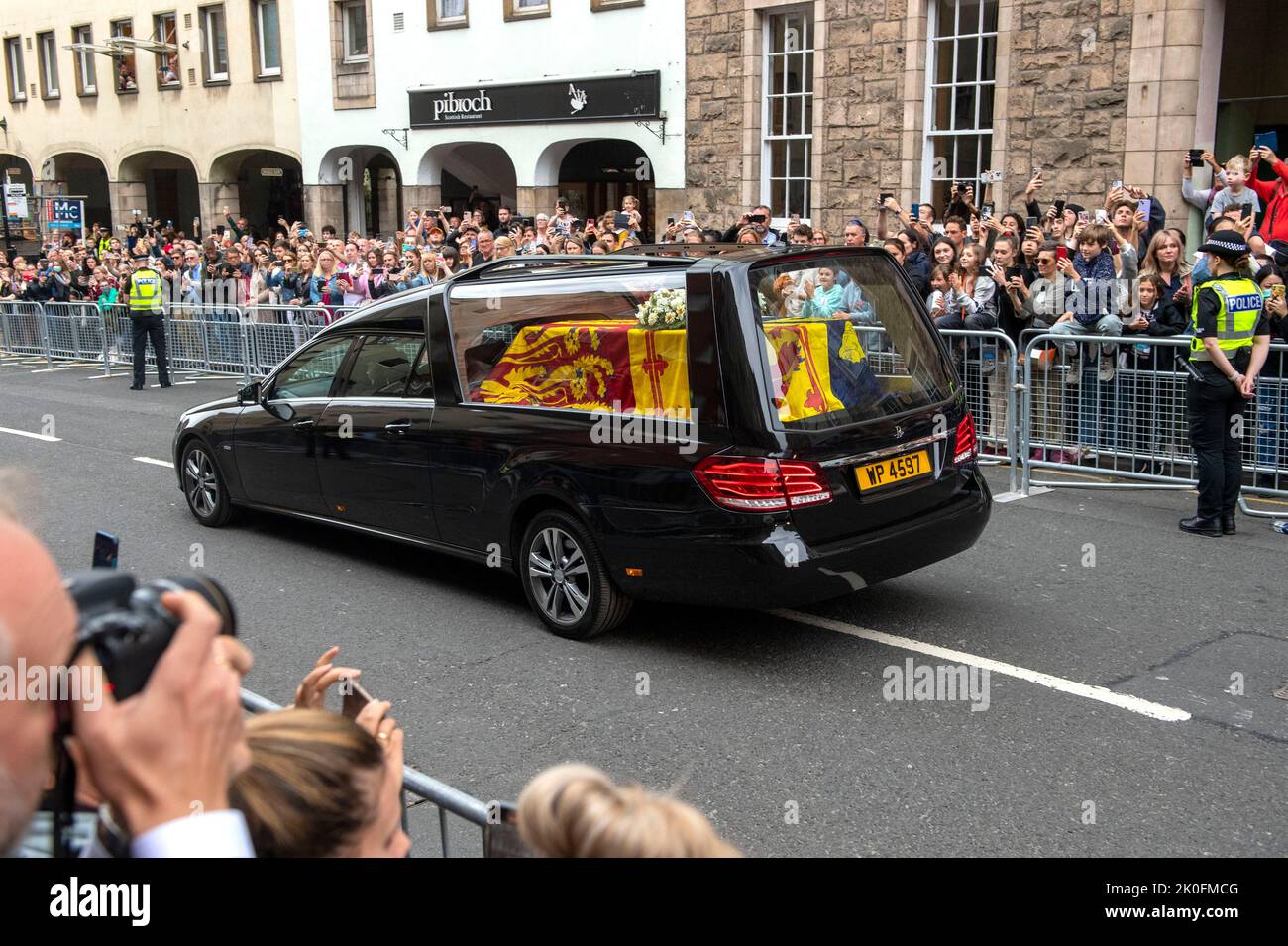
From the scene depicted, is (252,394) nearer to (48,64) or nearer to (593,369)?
(593,369)

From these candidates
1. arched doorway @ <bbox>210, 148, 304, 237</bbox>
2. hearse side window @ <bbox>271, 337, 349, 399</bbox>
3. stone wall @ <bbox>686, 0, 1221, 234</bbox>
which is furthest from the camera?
arched doorway @ <bbox>210, 148, 304, 237</bbox>

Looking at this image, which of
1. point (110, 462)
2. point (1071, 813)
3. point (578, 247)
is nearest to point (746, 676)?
point (1071, 813)

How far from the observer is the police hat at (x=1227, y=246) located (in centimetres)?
794

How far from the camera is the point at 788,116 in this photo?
18969 mm

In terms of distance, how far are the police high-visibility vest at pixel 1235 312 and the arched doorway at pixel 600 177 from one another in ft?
55.1

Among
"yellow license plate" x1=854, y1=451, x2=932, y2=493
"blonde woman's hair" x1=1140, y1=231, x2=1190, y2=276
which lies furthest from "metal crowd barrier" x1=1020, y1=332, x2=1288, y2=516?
"yellow license plate" x1=854, y1=451, x2=932, y2=493

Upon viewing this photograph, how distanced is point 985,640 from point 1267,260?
5.60 m

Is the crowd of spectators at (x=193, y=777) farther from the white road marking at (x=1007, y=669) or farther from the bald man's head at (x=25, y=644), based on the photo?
the white road marking at (x=1007, y=669)

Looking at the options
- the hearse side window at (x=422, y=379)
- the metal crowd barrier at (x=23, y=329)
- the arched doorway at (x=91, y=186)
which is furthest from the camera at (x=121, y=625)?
the arched doorway at (x=91, y=186)

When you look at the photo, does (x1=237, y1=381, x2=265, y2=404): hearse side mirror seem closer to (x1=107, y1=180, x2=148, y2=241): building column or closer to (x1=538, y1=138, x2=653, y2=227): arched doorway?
(x1=538, y1=138, x2=653, y2=227): arched doorway

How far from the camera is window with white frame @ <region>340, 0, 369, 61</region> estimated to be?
2711cm

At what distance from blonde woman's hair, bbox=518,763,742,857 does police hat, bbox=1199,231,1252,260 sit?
750cm
